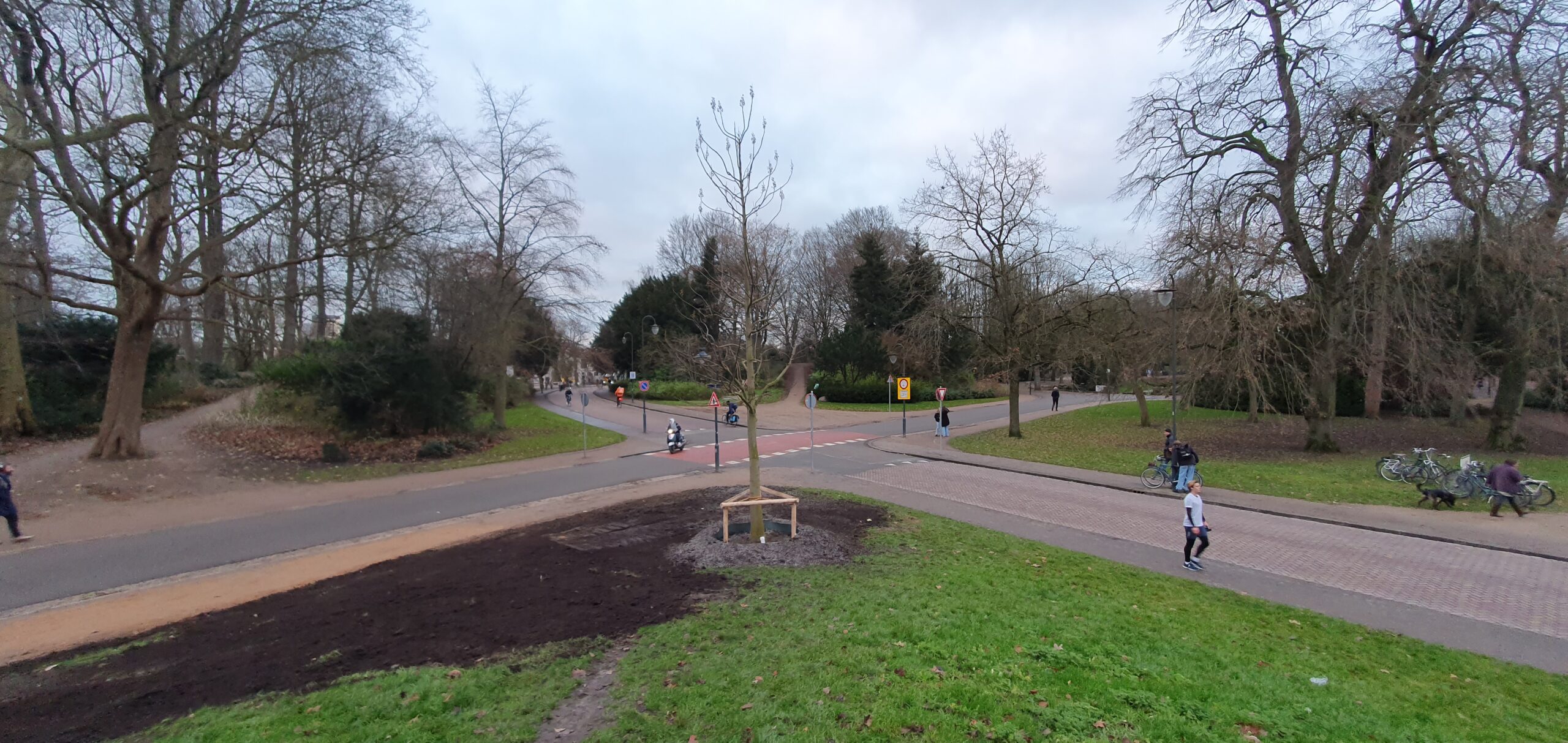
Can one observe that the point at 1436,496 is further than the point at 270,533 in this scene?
Yes

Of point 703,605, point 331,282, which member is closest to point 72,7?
point 331,282

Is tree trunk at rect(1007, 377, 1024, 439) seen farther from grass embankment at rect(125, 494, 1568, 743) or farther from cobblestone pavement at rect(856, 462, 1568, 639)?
grass embankment at rect(125, 494, 1568, 743)

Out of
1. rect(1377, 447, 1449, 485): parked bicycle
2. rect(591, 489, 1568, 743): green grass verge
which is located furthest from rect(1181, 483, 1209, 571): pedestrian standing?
rect(1377, 447, 1449, 485): parked bicycle

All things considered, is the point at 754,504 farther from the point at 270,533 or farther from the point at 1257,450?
the point at 1257,450

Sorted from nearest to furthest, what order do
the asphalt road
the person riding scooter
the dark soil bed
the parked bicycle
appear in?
1. the dark soil bed
2. the asphalt road
3. the parked bicycle
4. the person riding scooter

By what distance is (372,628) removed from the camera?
6.57m

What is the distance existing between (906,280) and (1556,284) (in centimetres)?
1875

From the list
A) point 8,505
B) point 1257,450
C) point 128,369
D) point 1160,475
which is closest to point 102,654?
point 8,505

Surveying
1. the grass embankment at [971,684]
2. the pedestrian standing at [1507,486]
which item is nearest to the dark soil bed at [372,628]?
the grass embankment at [971,684]

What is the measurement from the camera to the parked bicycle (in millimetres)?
14547

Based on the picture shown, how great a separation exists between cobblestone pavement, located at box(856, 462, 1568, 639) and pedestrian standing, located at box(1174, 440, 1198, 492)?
982mm

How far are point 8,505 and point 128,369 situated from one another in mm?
6763

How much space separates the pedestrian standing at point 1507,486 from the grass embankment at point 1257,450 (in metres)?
0.76

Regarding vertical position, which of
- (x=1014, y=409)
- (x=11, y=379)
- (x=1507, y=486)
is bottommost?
(x=1507, y=486)
